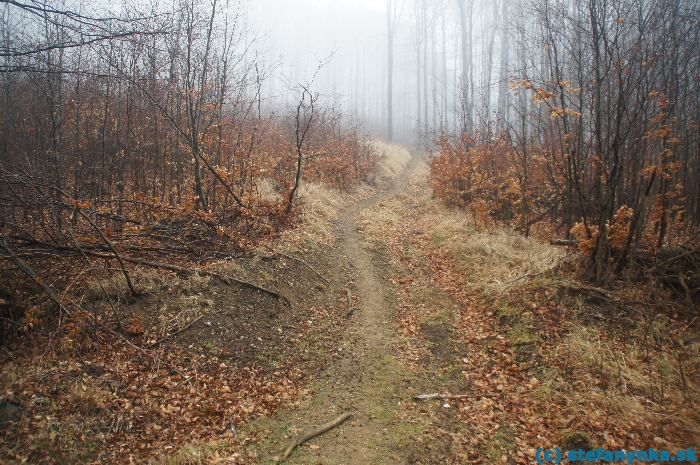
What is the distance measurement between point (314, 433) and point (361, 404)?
752 mm

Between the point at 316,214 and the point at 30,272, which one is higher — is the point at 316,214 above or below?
above

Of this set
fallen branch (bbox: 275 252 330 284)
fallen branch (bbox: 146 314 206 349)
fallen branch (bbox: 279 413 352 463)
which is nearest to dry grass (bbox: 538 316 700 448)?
fallen branch (bbox: 279 413 352 463)

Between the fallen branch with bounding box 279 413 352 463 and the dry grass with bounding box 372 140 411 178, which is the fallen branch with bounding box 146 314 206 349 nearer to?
the fallen branch with bounding box 279 413 352 463

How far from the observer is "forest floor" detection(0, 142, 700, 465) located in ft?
13.2

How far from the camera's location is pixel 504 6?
28.4 meters

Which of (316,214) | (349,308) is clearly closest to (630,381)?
(349,308)

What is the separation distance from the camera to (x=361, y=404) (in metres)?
4.87

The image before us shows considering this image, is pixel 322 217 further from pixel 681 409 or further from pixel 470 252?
pixel 681 409

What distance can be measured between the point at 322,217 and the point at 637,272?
773cm

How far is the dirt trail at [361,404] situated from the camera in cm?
409

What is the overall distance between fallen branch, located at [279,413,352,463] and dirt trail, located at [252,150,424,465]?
6cm

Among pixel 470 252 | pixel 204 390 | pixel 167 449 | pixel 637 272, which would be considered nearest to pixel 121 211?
pixel 204 390

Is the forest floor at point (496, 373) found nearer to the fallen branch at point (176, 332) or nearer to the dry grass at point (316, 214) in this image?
the fallen branch at point (176, 332)

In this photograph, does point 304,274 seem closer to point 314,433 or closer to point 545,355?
point 314,433
